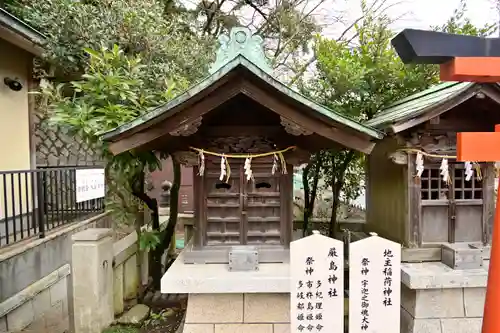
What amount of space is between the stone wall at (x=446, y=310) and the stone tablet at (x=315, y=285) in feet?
5.81

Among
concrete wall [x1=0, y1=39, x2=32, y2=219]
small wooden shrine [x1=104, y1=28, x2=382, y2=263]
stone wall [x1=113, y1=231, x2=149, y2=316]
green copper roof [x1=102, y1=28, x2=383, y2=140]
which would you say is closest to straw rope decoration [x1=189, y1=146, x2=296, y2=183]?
small wooden shrine [x1=104, y1=28, x2=382, y2=263]

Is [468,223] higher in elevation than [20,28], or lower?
lower

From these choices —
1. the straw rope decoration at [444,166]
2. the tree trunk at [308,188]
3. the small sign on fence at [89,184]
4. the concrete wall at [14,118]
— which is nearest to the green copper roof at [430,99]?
the straw rope decoration at [444,166]

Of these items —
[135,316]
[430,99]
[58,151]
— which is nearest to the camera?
[430,99]

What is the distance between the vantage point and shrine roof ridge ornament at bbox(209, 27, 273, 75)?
173 inches

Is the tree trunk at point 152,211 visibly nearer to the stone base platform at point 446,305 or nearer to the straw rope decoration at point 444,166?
the straw rope decoration at point 444,166

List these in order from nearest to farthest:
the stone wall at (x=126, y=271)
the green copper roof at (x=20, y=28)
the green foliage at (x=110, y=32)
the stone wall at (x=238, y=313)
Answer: the stone wall at (x=238, y=313) → the stone wall at (x=126, y=271) → the green foliage at (x=110, y=32) → the green copper roof at (x=20, y=28)

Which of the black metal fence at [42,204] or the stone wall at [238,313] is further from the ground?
the black metal fence at [42,204]

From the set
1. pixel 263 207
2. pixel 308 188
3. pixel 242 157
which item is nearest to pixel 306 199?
pixel 308 188

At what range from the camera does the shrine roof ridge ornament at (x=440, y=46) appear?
9.94 ft

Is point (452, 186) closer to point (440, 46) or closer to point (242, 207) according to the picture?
point (440, 46)

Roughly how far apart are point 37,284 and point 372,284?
19.7 ft

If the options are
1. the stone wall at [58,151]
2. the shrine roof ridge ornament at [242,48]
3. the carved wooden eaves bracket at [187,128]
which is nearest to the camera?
the carved wooden eaves bracket at [187,128]

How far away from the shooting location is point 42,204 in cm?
695
